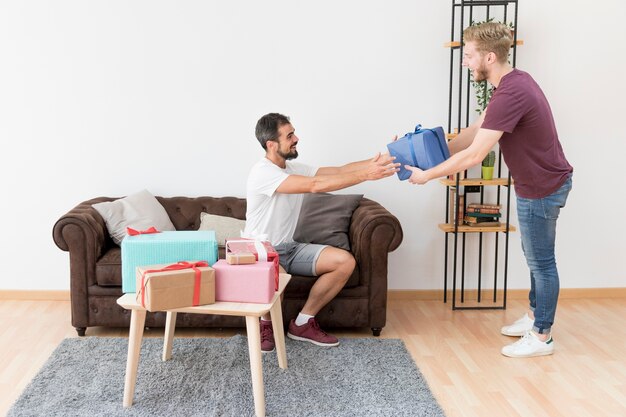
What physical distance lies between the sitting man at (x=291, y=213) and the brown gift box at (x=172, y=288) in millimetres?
777

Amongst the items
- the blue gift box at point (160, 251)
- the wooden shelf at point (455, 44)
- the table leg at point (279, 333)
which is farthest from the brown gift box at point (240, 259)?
the wooden shelf at point (455, 44)

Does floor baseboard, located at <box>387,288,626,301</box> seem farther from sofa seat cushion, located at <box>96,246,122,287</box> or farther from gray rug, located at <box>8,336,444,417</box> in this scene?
sofa seat cushion, located at <box>96,246,122,287</box>

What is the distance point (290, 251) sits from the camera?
12.6 ft

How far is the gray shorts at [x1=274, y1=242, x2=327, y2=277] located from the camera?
3.81 metres

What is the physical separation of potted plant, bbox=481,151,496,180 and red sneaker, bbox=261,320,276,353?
5.54 feet

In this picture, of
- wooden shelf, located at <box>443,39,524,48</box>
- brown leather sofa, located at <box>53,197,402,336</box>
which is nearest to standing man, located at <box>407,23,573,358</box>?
brown leather sofa, located at <box>53,197,402,336</box>

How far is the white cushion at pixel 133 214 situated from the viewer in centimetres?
409

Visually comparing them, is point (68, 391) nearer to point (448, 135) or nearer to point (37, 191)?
point (37, 191)

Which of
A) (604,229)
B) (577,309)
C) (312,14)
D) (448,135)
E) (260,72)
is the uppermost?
(312,14)

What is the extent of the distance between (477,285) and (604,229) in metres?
0.92

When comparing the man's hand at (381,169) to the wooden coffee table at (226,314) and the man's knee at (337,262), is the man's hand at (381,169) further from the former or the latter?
the wooden coffee table at (226,314)

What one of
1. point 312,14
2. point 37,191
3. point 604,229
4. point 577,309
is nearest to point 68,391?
point 37,191

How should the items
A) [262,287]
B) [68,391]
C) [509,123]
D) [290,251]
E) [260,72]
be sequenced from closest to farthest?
[262,287] → [68,391] → [509,123] → [290,251] → [260,72]

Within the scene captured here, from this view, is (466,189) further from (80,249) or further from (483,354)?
(80,249)
